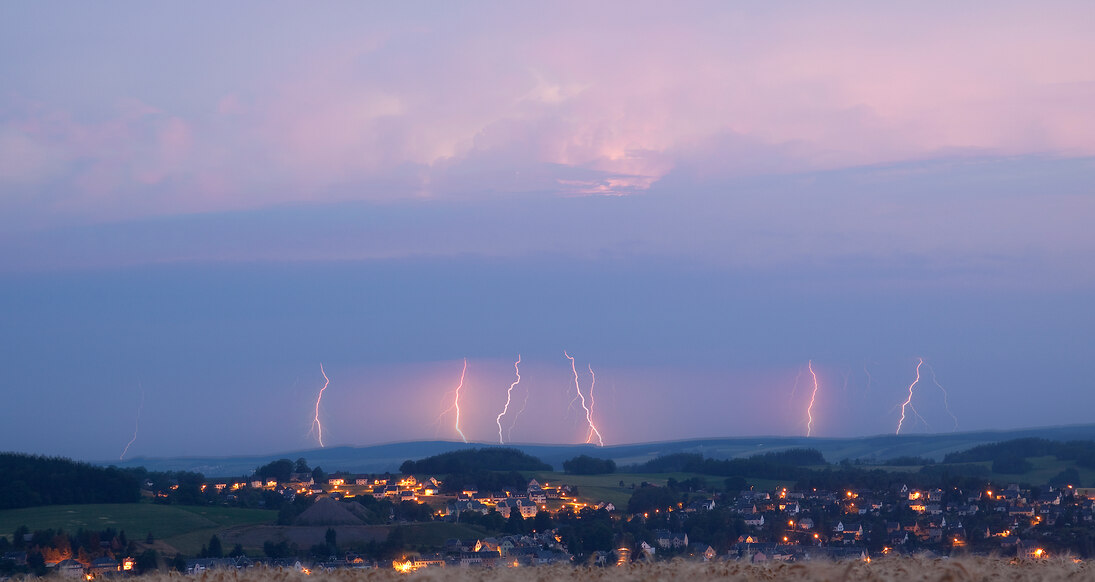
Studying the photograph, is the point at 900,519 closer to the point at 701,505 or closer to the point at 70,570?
the point at 701,505

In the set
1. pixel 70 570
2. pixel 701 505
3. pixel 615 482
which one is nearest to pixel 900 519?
pixel 701 505

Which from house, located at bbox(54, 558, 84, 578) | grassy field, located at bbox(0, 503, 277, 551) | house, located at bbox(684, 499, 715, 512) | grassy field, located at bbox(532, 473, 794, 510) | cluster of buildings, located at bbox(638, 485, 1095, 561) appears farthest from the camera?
grassy field, located at bbox(532, 473, 794, 510)

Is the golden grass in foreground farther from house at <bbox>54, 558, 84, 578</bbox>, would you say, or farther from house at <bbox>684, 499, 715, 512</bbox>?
house at <bbox>684, 499, 715, 512</bbox>

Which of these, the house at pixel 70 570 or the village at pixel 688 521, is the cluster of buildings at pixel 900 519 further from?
the house at pixel 70 570

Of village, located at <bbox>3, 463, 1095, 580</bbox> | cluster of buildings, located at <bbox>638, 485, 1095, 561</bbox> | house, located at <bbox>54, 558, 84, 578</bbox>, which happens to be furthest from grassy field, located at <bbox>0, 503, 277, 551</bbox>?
cluster of buildings, located at <bbox>638, 485, 1095, 561</bbox>

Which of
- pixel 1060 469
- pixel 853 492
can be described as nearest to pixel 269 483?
pixel 853 492

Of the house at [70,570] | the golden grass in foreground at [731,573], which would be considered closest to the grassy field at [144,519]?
the house at [70,570]

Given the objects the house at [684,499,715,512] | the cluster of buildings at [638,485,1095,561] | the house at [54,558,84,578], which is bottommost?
the house at [684,499,715,512]
